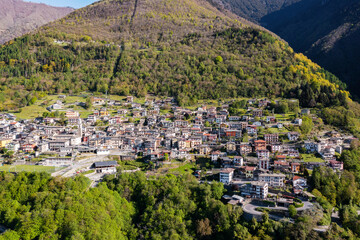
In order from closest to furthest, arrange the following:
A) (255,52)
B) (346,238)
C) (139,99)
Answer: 1. (346,238)
2. (139,99)
3. (255,52)

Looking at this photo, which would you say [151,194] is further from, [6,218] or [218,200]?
[6,218]

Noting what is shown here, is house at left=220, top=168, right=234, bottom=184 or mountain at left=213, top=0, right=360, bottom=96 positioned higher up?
mountain at left=213, top=0, right=360, bottom=96

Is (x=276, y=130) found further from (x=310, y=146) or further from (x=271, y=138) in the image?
(x=310, y=146)

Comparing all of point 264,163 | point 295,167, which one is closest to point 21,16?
point 264,163

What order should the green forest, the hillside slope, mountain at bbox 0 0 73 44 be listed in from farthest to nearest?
mountain at bbox 0 0 73 44, the hillside slope, the green forest

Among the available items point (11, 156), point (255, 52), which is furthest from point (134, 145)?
point (255, 52)

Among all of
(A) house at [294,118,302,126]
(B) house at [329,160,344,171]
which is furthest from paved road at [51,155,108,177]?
(A) house at [294,118,302,126]

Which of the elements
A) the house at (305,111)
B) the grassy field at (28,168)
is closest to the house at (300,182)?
the house at (305,111)

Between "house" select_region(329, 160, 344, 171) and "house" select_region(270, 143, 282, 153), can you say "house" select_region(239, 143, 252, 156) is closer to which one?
"house" select_region(270, 143, 282, 153)
